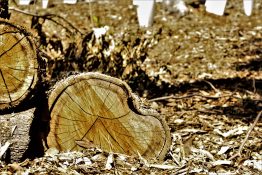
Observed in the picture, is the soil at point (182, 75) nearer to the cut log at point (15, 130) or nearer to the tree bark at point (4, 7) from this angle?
the cut log at point (15, 130)

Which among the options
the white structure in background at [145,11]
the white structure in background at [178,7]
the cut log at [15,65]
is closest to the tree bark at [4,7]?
the cut log at [15,65]

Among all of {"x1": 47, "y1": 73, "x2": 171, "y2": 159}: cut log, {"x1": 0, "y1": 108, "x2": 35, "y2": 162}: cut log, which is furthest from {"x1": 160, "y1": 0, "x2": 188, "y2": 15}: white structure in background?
{"x1": 0, "y1": 108, "x2": 35, "y2": 162}: cut log

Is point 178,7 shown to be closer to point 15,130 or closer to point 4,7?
point 4,7

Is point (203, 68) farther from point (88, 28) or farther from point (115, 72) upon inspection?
point (88, 28)

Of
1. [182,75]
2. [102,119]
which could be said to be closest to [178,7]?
[182,75]

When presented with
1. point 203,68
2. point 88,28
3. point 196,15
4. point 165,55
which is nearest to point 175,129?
point 203,68

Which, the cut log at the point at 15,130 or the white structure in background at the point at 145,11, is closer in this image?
the white structure in background at the point at 145,11

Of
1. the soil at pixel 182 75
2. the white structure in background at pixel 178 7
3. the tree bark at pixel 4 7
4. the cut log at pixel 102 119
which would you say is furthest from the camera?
the white structure in background at pixel 178 7

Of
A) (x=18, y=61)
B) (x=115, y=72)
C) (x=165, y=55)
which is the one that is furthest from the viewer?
(x=165, y=55)

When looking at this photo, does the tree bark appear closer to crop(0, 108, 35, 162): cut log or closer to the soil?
the soil
